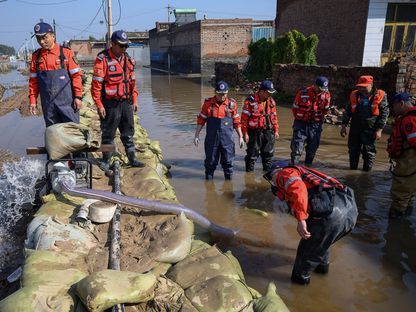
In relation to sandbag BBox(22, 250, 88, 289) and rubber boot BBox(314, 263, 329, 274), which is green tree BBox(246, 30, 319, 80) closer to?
rubber boot BBox(314, 263, 329, 274)

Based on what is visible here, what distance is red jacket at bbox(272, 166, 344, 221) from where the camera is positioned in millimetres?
2678

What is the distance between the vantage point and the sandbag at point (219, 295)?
2.37 m

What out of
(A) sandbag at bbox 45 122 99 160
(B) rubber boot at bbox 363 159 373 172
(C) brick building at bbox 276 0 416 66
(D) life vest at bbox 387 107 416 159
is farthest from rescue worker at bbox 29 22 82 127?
(C) brick building at bbox 276 0 416 66

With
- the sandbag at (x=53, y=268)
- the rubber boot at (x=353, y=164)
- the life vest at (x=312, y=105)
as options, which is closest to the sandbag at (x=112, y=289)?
the sandbag at (x=53, y=268)

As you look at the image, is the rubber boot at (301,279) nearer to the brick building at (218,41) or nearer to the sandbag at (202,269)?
the sandbag at (202,269)

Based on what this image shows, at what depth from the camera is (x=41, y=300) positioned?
2186mm

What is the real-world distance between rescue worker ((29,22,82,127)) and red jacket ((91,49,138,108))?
314 millimetres

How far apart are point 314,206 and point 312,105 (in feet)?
10.9

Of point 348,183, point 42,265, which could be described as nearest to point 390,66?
point 348,183

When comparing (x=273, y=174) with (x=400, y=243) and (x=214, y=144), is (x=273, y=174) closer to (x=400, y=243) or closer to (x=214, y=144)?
(x=400, y=243)

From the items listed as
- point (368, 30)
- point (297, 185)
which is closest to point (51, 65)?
point (297, 185)

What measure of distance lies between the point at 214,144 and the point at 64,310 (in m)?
3.51

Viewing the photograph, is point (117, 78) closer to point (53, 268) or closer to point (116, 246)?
point (116, 246)

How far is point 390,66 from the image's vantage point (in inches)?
369
